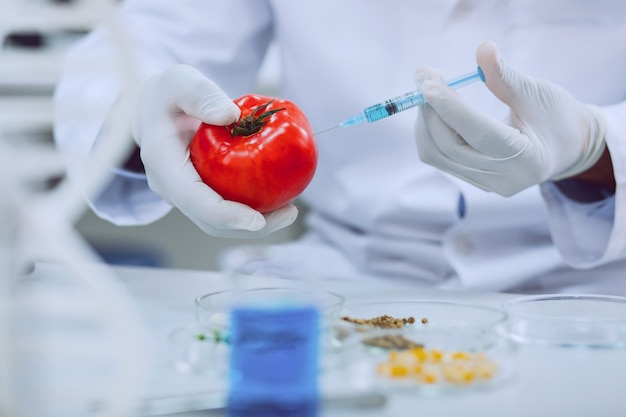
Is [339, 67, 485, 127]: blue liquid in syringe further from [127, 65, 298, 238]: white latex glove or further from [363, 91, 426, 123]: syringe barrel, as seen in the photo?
[127, 65, 298, 238]: white latex glove

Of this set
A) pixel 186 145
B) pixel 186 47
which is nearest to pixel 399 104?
pixel 186 145

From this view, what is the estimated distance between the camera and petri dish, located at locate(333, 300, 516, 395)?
534mm

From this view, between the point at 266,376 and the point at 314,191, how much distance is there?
95 cm

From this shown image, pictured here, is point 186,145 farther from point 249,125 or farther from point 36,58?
point 36,58

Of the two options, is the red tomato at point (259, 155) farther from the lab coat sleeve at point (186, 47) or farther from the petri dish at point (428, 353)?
the lab coat sleeve at point (186, 47)

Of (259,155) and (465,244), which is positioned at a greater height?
(259,155)

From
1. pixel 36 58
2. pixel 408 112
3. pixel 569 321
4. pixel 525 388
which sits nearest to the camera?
pixel 36 58

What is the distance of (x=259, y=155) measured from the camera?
78 cm

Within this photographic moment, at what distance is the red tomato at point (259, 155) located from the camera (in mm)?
780

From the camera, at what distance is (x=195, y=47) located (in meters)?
1.34

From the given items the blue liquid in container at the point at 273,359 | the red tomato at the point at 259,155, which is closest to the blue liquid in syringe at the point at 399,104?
the red tomato at the point at 259,155

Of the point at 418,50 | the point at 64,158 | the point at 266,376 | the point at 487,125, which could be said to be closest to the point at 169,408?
the point at 266,376

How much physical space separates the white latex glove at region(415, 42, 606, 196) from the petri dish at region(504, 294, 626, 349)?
8.4 inches

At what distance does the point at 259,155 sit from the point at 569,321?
0.36m
